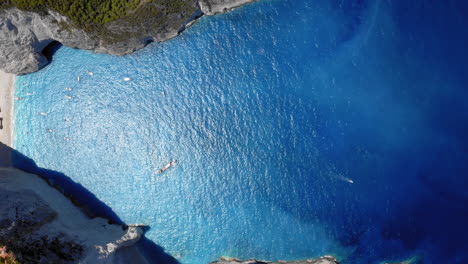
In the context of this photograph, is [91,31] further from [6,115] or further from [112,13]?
[6,115]

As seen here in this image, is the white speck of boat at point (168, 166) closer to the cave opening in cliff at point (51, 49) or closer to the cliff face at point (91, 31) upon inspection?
the cliff face at point (91, 31)

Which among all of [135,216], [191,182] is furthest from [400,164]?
[135,216]

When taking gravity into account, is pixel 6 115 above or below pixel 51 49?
below

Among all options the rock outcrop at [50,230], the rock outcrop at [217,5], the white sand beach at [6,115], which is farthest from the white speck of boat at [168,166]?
the white sand beach at [6,115]

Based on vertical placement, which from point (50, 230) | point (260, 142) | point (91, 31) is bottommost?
point (50, 230)

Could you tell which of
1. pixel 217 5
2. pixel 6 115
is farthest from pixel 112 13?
pixel 6 115

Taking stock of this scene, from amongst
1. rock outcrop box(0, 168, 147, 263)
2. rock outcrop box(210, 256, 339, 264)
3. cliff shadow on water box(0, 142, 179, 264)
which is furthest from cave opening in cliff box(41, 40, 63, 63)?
rock outcrop box(210, 256, 339, 264)
